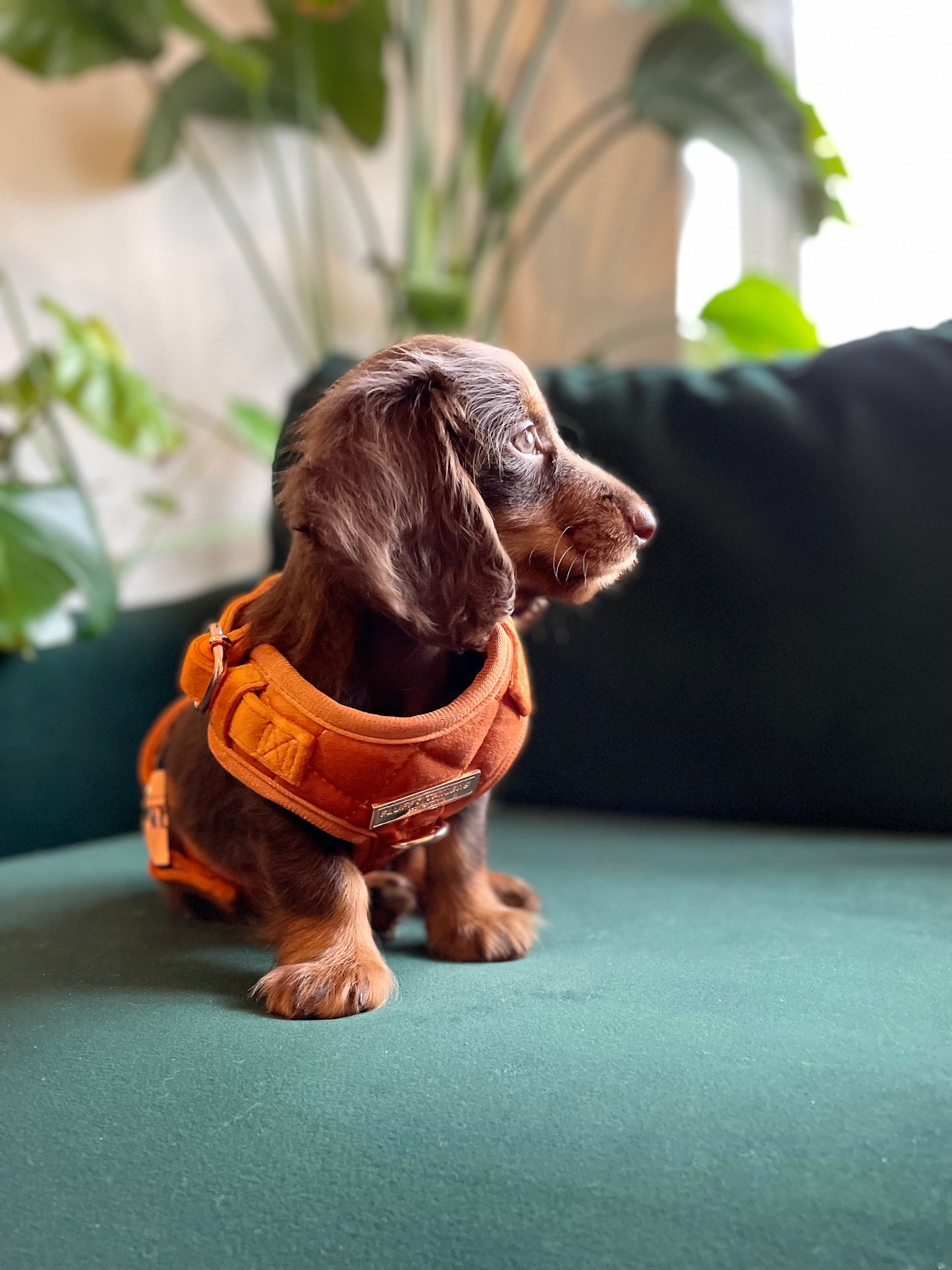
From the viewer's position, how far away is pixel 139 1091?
2.69 ft

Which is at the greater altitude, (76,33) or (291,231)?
(76,33)

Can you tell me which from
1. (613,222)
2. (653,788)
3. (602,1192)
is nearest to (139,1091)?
(602,1192)

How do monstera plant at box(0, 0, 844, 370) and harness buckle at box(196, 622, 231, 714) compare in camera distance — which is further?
monstera plant at box(0, 0, 844, 370)

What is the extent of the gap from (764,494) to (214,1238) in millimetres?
1420

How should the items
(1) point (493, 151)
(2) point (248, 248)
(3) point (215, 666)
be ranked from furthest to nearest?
(1) point (493, 151), (2) point (248, 248), (3) point (215, 666)

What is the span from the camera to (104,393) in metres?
1.97

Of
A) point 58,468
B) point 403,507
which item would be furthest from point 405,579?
point 58,468

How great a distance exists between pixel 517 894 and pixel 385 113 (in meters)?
2.04

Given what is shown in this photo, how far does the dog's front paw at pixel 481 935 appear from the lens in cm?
112

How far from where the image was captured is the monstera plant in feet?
7.30

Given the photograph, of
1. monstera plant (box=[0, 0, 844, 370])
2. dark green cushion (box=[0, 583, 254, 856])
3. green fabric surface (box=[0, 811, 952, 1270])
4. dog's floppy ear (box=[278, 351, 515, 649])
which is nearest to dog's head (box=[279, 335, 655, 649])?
dog's floppy ear (box=[278, 351, 515, 649])

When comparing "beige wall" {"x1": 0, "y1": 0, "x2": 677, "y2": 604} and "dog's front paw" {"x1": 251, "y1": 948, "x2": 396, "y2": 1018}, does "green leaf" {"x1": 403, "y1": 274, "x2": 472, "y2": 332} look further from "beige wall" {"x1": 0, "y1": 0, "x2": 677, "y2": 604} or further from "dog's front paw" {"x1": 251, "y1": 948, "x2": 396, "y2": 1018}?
"dog's front paw" {"x1": 251, "y1": 948, "x2": 396, "y2": 1018}

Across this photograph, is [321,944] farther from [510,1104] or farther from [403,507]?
[403,507]

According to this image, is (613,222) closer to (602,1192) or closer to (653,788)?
(653,788)
